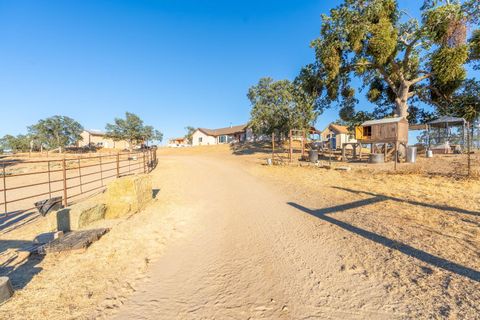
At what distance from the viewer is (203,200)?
7.84 metres

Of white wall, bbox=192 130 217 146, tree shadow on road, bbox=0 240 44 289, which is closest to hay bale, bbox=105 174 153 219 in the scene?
tree shadow on road, bbox=0 240 44 289

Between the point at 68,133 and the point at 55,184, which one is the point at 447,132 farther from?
the point at 68,133

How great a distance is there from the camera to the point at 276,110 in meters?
33.1

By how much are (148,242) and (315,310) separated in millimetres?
3446

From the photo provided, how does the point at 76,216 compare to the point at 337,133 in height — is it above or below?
below

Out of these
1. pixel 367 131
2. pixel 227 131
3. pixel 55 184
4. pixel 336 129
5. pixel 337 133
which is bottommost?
pixel 55 184

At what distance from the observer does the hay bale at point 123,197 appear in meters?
6.53

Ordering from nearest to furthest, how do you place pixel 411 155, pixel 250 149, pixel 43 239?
pixel 43 239 → pixel 411 155 → pixel 250 149

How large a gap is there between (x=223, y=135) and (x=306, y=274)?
55.9 meters

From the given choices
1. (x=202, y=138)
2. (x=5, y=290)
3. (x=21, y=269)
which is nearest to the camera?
(x=5, y=290)

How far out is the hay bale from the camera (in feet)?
21.4

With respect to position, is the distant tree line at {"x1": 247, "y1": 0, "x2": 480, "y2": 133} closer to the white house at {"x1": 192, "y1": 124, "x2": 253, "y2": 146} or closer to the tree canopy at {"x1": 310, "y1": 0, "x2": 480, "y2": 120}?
the tree canopy at {"x1": 310, "y1": 0, "x2": 480, "y2": 120}

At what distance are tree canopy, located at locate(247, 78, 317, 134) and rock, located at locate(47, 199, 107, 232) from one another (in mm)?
28763

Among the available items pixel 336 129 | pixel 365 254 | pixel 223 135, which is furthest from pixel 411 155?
pixel 223 135
